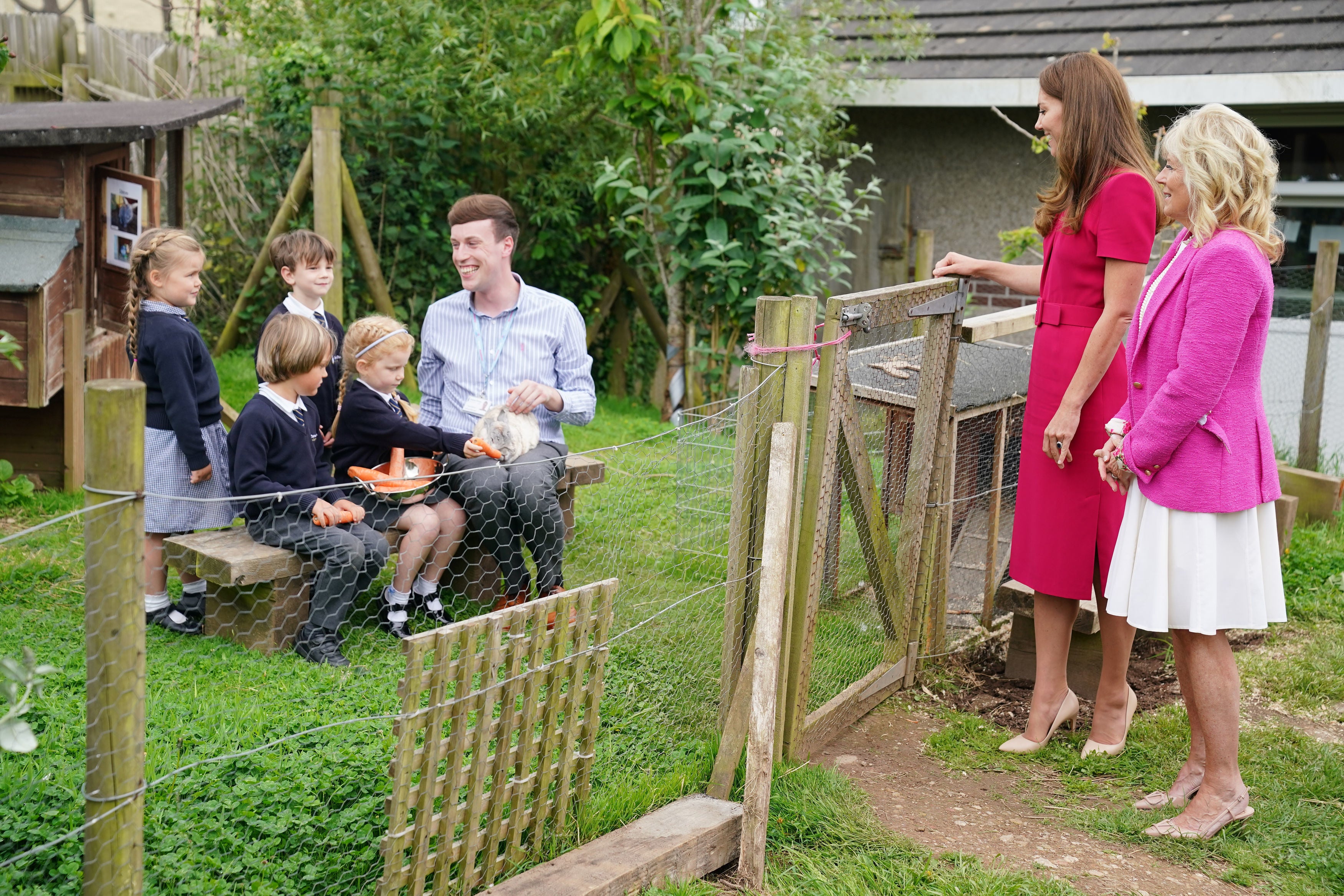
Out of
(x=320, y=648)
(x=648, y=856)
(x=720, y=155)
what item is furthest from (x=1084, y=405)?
(x=720, y=155)

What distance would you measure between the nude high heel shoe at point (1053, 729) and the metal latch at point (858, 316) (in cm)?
148

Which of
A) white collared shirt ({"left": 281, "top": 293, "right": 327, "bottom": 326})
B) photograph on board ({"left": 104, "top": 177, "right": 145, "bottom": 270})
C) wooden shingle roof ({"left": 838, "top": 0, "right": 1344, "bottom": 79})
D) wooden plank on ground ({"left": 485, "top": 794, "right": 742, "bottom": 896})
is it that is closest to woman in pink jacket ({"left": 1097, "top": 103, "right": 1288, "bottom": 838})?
wooden plank on ground ({"left": 485, "top": 794, "right": 742, "bottom": 896})

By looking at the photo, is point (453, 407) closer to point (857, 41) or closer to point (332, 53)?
point (332, 53)

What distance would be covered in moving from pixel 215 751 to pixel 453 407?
1869 millimetres

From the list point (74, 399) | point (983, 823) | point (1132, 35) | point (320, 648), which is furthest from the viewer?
point (1132, 35)

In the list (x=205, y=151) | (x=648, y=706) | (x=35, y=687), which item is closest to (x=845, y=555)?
(x=648, y=706)

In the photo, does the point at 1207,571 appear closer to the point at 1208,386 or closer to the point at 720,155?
the point at 1208,386

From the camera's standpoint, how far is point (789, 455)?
330cm

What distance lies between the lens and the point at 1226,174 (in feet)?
10.4

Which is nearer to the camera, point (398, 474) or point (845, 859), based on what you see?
point (845, 859)

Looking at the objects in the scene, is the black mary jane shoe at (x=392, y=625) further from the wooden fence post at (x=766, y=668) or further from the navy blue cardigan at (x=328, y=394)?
the wooden fence post at (x=766, y=668)

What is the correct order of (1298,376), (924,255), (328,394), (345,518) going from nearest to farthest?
(345,518), (328,394), (1298,376), (924,255)

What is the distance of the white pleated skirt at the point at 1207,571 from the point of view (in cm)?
329

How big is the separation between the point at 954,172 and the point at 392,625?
6571 mm
